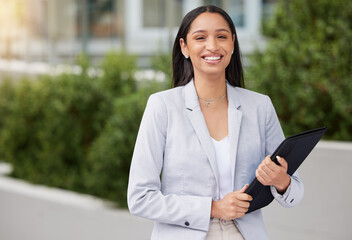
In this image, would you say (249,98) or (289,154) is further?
(249,98)

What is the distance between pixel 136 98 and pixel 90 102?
53.0 inches

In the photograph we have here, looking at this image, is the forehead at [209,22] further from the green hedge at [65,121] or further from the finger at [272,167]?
the green hedge at [65,121]

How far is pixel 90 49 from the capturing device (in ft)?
28.9

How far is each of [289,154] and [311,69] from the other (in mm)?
3206

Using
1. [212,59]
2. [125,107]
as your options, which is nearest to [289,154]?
[212,59]

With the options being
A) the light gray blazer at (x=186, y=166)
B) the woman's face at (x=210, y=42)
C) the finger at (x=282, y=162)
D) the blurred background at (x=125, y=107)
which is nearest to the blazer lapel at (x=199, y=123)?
the light gray blazer at (x=186, y=166)

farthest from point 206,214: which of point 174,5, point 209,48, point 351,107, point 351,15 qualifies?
point 174,5

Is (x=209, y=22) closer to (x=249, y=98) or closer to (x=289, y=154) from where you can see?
Result: (x=249, y=98)

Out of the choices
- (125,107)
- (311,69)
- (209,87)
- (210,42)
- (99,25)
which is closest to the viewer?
(210,42)

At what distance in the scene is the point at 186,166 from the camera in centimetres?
180

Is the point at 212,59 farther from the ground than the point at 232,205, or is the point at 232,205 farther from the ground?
the point at 212,59

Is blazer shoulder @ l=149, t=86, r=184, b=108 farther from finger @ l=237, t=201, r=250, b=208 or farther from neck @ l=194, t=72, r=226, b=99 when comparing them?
finger @ l=237, t=201, r=250, b=208

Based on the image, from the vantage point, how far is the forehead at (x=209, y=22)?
1.83 m

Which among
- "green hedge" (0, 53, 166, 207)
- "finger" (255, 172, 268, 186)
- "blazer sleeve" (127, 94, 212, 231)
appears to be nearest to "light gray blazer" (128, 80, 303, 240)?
"blazer sleeve" (127, 94, 212, 231)
